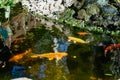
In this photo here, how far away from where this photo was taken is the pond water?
750 centimetres

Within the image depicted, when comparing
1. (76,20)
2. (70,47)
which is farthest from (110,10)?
(70,47)

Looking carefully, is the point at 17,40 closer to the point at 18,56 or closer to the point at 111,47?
the point at 18,56

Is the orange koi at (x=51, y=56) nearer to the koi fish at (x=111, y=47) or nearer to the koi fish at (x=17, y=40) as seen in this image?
the koi fish at (x=17, y=40)

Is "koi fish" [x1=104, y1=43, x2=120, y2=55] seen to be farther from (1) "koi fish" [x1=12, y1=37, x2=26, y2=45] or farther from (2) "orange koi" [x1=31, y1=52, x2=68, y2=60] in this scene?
(1) "koi fish" [x1=12, y1=37, x2=26, y2=45]

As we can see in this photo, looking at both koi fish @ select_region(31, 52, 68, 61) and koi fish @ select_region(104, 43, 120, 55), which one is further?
koi fish @ select_region(104, 43, 120, 55)

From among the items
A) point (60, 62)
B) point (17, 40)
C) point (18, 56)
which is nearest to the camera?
point (60, 62)

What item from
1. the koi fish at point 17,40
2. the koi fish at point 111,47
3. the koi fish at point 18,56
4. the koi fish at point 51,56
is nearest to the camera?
the koi fish at point 18,56

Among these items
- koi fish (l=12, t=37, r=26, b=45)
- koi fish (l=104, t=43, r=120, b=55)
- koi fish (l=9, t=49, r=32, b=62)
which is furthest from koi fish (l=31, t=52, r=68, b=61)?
koi fish (l=104, t=43, r=120, b=55)

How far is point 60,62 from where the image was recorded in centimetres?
812

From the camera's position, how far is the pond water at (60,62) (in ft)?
24.6

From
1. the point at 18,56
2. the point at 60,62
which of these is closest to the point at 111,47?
the point at 60,62

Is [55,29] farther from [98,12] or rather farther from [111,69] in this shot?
[111,69]

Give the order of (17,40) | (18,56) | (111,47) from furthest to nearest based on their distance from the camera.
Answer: (17,40)
(111,47)
(18,56)

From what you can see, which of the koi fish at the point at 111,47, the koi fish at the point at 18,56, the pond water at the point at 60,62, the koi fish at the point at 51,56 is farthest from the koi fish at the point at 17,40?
the koi fish at the point at 111,47
